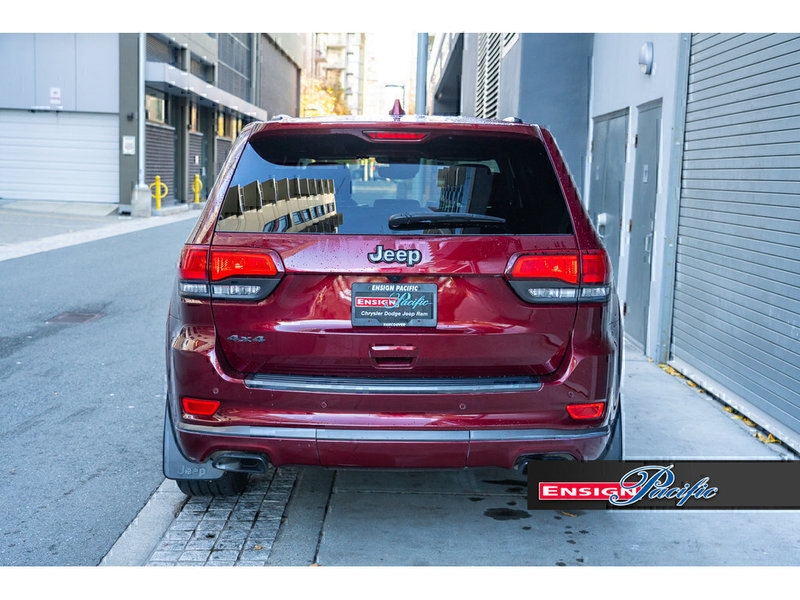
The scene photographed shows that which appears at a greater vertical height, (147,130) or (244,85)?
(244,85)

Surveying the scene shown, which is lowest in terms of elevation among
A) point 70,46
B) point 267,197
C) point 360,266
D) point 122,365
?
point 122,365

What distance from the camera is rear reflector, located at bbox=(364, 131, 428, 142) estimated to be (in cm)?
382

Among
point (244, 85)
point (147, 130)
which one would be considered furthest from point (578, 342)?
point (244, 85)

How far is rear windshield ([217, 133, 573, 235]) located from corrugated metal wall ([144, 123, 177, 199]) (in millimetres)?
27336

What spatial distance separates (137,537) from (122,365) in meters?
3.83

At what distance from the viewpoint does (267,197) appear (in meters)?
3.71

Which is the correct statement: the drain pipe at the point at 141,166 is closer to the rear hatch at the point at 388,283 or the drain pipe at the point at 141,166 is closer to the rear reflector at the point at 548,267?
the rear hatch at the point at 388,283

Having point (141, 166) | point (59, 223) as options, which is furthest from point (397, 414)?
point (141, 166)

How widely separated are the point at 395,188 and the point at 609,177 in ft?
23.3

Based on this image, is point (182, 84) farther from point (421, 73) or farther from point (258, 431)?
Result: point (258, 431)

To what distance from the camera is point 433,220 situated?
12.0ft

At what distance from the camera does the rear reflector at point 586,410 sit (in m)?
3.68

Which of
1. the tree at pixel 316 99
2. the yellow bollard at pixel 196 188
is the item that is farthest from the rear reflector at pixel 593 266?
the tree at pixel 316 99
